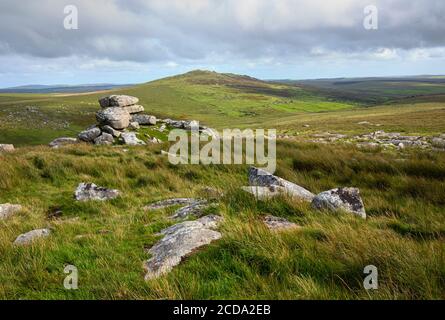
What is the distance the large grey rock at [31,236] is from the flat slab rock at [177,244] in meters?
2.02

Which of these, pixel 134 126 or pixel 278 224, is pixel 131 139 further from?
pixel 278 224

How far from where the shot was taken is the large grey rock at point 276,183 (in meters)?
8.49

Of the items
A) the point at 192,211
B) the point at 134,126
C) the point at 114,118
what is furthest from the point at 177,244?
the point at 134,126

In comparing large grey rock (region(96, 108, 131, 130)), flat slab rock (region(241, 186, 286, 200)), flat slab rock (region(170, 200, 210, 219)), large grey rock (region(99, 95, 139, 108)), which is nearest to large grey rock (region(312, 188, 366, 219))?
flat slab rock (region(241, 186, 286, 200))

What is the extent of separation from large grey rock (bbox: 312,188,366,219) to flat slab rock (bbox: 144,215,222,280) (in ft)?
7.29

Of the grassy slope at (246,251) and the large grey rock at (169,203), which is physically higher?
the grassy slope at (246,251)

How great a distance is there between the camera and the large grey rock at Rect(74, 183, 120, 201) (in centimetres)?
950

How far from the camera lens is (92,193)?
972 centimetres

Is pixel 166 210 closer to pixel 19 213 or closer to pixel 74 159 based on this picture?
pixel 19 213

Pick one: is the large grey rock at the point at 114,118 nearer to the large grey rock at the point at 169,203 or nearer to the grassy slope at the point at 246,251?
the grassy slope at the point at 246,251

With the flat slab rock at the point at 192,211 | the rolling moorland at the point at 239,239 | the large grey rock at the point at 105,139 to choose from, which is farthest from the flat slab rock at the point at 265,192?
the large grey rock at the point at 105,139

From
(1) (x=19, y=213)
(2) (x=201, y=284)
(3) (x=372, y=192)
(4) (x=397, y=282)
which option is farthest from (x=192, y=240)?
(3) (x=372, y=192)

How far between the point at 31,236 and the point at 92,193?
3.64 meters
